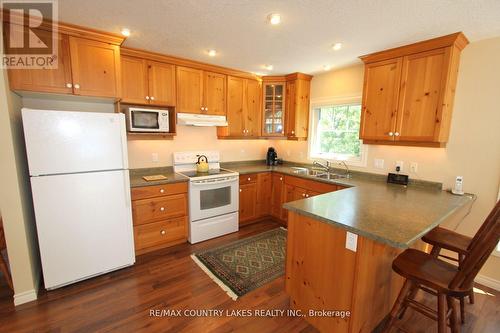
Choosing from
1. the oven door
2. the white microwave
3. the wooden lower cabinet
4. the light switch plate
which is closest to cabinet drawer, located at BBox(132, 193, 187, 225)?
the wooden lower cabinet

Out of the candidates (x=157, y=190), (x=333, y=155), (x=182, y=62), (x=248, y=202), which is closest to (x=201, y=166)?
(x=157, y=190)

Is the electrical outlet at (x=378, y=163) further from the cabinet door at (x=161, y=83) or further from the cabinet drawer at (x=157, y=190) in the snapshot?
the cabinet door at (x=161, y=83)

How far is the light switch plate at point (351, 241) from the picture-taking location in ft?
4.95

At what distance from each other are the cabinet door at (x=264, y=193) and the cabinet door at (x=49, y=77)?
2.74m

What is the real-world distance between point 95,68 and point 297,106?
2821mm

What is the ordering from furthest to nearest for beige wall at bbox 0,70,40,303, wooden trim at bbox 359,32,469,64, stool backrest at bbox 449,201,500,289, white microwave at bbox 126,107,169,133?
white microwave at bbox 126,107,169,133, wooden trim at bbox 359,32,469,64, beige wall at bbox 0,70,40,303, stool backrest at bbox 449,201,500,289

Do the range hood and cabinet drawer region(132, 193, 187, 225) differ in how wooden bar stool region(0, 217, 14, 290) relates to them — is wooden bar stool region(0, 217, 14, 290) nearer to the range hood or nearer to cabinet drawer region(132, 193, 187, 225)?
cabinet drawer region(132, 193, 187, 225)

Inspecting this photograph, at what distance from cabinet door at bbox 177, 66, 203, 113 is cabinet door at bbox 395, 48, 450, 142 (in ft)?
8.49

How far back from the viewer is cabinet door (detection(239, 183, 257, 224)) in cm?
373

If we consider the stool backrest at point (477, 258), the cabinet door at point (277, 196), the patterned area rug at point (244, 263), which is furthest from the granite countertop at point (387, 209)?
the cabinet door at point (277, 196)

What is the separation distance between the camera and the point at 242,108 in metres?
3.85

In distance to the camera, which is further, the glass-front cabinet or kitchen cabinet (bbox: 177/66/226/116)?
the glass-front cabinet

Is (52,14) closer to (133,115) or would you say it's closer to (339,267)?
(133,115)

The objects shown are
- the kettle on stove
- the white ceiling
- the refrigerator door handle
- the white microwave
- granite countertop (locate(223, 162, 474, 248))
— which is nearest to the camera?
granite countertop (locate(223, 162, 474, 248))
